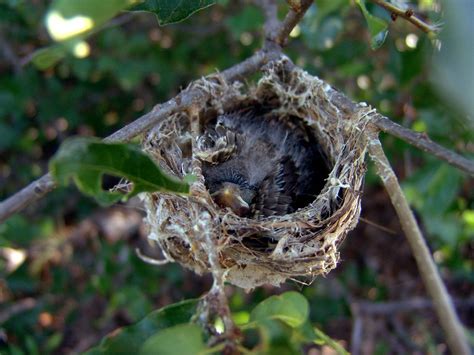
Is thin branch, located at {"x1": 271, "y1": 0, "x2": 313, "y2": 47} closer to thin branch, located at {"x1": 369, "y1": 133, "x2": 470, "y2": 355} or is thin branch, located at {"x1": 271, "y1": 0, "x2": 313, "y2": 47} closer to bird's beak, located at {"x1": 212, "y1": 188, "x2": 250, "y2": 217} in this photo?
thin branch, located at {"x1": 369, "y1": 133, "x2": 470, "y2": 355}

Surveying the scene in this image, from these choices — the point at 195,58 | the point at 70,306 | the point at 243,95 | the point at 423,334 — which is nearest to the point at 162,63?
the point at 195,58

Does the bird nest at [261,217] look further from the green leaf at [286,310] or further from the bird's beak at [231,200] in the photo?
the green leaf at [286,310]

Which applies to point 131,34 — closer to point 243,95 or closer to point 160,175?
point 243,95

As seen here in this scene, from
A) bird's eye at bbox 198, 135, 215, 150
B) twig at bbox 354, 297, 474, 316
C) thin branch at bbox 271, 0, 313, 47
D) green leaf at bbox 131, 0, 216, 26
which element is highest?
green leaf at bbox 131, 0, 216, 26

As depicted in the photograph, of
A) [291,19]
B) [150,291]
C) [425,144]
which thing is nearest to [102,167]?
[425,144]

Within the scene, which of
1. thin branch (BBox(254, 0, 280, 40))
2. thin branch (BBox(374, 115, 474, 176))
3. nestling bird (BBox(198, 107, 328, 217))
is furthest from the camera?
nestling bird (BBox(198, 107, 328, 217))

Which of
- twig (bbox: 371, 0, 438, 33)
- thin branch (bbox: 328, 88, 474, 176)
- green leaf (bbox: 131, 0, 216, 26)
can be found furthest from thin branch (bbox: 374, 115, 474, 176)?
green leaf (bbox: 131, 0, 216, 26)

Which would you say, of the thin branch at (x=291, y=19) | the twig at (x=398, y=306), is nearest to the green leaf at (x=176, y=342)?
the thin branch at (x=291, y=19)
